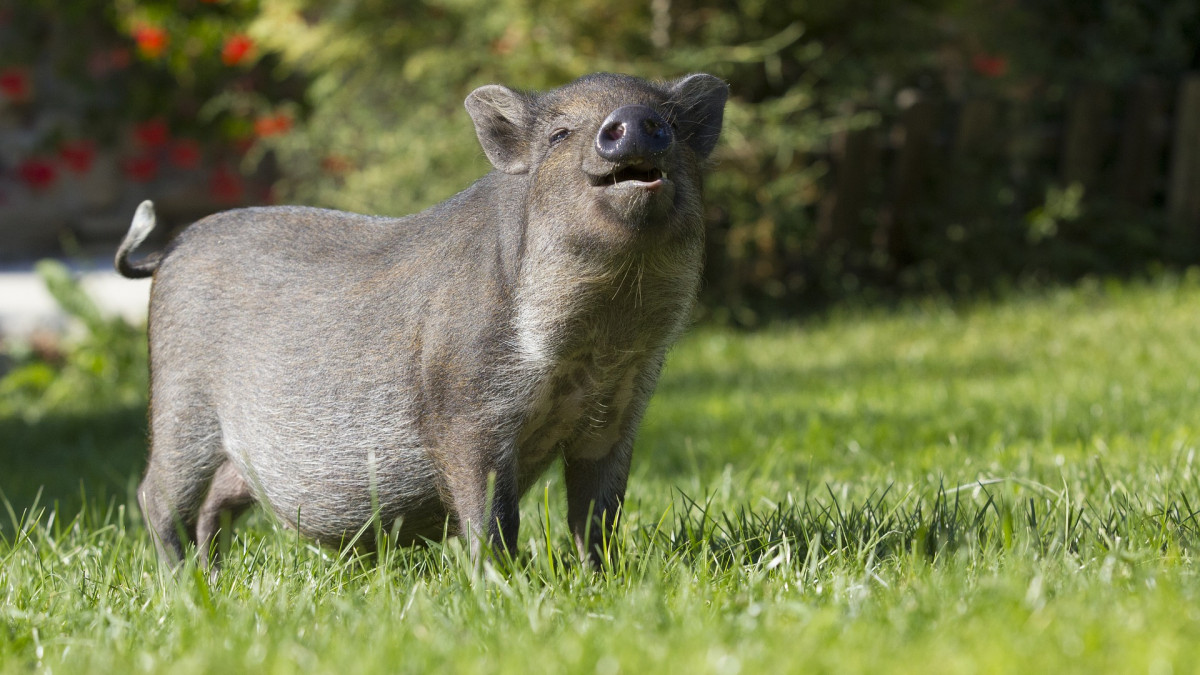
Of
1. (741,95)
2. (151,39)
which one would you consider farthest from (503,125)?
(151,39)

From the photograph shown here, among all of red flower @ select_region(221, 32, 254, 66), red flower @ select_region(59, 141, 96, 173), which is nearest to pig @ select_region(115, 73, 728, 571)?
red flower @ select_region(221, 32, 254, 66)

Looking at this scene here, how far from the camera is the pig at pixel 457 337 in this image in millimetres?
2891

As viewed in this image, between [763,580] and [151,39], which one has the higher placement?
[151,39]

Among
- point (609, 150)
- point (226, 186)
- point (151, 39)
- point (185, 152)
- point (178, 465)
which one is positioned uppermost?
point (151, 39)

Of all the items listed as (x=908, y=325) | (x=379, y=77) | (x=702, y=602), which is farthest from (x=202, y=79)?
(x=702, y=602)

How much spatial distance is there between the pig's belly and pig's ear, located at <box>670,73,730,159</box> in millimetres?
1033

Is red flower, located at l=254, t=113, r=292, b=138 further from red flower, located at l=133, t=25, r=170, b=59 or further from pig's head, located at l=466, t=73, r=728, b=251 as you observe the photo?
pig's head, located at l=466, t=73, r=728, b=251

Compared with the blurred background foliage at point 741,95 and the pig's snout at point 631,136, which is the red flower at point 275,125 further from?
the pig's snout at point 631,136

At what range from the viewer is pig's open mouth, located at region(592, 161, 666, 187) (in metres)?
2.78

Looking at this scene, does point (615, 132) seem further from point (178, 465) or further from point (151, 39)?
point (151, 39)

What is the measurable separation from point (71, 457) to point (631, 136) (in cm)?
512

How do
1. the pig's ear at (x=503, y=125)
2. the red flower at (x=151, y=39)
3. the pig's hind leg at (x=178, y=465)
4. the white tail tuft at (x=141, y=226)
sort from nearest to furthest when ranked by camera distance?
the pig's ear at (x=503, y=125) → the pig's hind leg at (x=178, y=465) → the white tail tuft at (x=141, y=226) → the red flower at (x=151, y=39)

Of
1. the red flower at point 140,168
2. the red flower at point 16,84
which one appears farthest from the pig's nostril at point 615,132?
the red flower at point 16,84

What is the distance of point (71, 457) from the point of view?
679 centimetres
